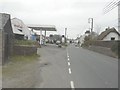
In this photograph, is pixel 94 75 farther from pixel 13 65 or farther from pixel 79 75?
pixel 13 65

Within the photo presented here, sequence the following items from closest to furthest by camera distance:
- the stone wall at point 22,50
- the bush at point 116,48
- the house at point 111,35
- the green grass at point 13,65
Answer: the green grass at point 13,65 → the stone wall at point 22,50 → the bush at point 116,48 → the house at point 111,35

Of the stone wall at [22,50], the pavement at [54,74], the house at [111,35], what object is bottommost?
the pavement at [54,74]

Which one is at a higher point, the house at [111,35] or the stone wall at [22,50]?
the house at [111,35]

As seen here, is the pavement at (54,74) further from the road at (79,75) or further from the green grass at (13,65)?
the green grass at (13,65)

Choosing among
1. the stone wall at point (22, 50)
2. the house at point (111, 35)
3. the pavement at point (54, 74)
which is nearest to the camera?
the pavement at point (54, 74)

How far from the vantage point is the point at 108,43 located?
42.1 metres

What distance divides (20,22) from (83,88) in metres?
55.4

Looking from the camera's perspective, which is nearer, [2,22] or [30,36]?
[2,22]

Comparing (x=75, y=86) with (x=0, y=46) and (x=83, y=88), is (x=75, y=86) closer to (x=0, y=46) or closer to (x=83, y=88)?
(x=83, y=88)

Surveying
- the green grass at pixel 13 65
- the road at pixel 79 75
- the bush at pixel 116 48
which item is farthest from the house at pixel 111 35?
the green grass at pixel 13 65

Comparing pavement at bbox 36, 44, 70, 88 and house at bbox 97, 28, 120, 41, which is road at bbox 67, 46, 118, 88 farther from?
house at bbox 97, 28, 120, 41

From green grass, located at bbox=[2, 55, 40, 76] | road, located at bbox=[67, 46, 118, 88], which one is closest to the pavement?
road, located at bbox=[67, 46, 118, 88]

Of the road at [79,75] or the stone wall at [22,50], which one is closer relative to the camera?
the road at [79,75]

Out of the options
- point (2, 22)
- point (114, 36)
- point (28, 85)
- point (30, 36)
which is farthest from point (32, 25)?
point (28, 85)
